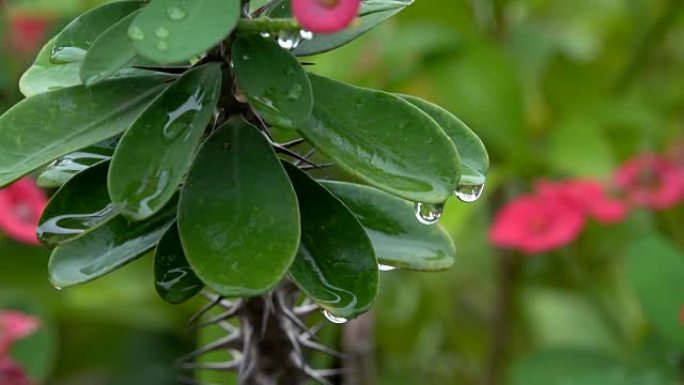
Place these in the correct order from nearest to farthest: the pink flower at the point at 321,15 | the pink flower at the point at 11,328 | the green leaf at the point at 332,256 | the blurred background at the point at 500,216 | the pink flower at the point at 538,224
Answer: the pink flower at the point at 321,15 → the green leaf at the point at 332,256 → the pink flower at the point at 11,328 → the pink flower at the point at 538,224 → the blurred background at the point at 500,216

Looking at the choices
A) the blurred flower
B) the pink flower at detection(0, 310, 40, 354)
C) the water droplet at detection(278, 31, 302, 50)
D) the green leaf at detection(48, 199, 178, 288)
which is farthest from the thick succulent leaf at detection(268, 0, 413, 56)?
the blurred flower

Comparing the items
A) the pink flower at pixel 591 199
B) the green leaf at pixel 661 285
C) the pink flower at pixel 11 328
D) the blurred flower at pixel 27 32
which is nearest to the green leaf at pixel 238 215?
the pink flower at pixel 11 328

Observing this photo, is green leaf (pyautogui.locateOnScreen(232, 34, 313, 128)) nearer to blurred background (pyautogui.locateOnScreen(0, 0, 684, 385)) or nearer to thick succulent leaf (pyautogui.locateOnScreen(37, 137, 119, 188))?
thick succulent leaf (pyautogui.locateOnScreen(37, 137, 119, 188))

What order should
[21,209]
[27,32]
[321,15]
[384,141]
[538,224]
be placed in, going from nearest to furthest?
[321,15] < [384,141] < [21,209] < [538,224] < [27,32]

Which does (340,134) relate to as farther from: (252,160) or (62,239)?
(62,239)

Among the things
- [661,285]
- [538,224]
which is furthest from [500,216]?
[661,285]

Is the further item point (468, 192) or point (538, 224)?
point (538, 224)

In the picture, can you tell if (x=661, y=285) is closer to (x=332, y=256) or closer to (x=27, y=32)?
(x=332, y=256)

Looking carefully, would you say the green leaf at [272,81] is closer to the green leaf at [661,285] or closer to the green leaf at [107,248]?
the green leaf at [107,248]
